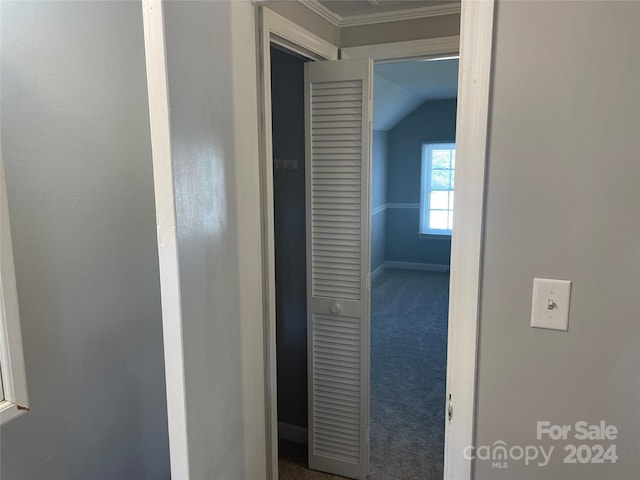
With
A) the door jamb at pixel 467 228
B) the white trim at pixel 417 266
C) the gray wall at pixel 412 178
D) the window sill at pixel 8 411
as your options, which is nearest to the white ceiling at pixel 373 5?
the door jamb at pixel 467 228

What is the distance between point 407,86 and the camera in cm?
477

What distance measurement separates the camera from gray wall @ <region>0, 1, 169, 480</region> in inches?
47.1

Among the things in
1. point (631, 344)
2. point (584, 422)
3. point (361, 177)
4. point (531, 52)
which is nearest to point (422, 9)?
point (361, 177)

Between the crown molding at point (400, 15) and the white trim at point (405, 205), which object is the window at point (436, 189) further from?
the crown molding at point (400, 15)

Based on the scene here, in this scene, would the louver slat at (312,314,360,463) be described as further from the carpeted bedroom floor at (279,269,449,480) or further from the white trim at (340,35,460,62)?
the white trim at (340,35,460,62)

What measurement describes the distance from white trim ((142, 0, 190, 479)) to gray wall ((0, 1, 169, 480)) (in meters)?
0.45

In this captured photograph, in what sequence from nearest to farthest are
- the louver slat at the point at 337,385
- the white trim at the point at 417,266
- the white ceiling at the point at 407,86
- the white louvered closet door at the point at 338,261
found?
1. the white louvered closet door at the point at 338,261
2. the louver slat at the point at 337,385
3. the white ceiling at the point at 407,86
4. the white trim at the point at 417,266

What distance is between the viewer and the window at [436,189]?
6344 mm

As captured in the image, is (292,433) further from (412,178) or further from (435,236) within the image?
(412,178)

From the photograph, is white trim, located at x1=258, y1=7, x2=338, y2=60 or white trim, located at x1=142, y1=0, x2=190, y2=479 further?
white trim, located at x1=258, y1=7, x2=338, y2=60

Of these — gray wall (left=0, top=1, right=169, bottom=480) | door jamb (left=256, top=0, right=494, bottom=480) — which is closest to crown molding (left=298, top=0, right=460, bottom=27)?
gray wall (left=0, top=1, right=169, bottom=480)

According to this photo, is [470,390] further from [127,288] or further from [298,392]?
[298,392]

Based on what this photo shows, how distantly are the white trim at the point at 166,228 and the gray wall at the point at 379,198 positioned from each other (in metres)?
4.93

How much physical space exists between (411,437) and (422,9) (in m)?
2.35
